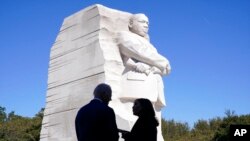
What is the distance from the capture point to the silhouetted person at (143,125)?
14.2 feet

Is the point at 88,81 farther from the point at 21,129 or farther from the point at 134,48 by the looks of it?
the point at 21,129

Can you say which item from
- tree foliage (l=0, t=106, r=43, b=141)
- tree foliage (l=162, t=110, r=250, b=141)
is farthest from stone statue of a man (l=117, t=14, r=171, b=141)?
tree foliage (l=0, t=106, r=43, b=141)

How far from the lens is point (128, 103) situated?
736 cm

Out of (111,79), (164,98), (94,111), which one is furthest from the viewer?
(164,98)

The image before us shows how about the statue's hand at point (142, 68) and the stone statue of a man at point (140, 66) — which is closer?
the stone statue of a man at point (140, 66)

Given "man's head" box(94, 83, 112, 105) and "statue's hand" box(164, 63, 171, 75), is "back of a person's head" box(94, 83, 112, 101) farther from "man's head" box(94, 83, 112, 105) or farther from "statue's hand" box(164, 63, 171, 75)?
"statue's hand" box(164, 63, 171, 75)

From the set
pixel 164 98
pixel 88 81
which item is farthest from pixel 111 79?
pixel 164 98

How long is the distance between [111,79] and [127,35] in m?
0.90

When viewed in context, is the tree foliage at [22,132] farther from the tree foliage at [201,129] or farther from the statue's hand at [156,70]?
the statue's hand at [156,70]

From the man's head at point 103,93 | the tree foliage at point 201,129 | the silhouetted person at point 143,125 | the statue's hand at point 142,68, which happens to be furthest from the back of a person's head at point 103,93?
the tree foliage at point 201,129

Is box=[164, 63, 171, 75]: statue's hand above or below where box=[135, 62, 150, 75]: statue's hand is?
above

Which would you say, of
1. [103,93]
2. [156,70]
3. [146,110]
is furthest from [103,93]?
[156,70]

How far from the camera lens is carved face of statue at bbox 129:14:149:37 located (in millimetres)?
7969

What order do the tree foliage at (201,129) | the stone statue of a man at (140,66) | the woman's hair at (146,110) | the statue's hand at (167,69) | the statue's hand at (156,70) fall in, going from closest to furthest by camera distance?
the woman's hair at (146,110), the stone statue of a man at (140,66), the statue's hand at (156,70), the statue's hand at (167,69), the tree foliage at (201,129)
